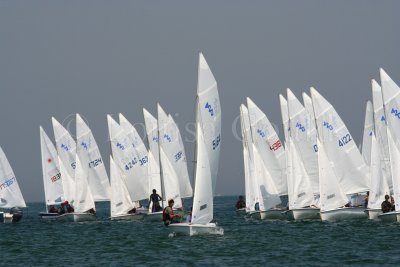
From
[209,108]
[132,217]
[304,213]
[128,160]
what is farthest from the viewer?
[128,160]

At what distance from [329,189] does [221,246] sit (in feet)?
35.2

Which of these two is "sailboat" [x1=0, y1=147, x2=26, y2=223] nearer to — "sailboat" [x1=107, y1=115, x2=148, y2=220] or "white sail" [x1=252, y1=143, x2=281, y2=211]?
"sailboat" [x1=107, y1=115, x2=148, y2=220]

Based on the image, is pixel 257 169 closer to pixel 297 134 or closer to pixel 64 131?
pixel 297 134

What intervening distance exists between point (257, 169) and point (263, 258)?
20692 mm

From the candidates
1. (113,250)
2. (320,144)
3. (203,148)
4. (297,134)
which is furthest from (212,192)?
(297,134)

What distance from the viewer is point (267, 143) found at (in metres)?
53.4

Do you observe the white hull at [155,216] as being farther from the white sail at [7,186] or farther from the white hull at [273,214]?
the white sail at [7,186]

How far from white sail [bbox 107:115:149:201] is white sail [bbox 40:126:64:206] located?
649 centimetres

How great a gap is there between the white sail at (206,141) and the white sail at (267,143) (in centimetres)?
1737

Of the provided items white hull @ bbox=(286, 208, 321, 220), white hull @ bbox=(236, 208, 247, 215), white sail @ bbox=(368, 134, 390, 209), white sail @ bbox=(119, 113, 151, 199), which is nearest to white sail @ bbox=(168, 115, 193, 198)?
white sail @ bbox=(119, 113, 151, 199)

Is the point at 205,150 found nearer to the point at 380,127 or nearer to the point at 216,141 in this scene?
the point at 216,141

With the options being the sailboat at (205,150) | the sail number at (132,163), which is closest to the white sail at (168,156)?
the sail number at (132,163)

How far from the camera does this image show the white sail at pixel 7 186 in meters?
58.2

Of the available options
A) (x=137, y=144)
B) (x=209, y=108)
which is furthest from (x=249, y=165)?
(x=209, y=108)
